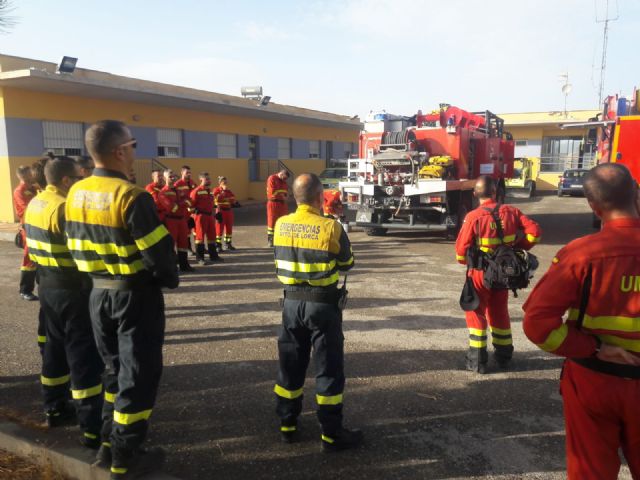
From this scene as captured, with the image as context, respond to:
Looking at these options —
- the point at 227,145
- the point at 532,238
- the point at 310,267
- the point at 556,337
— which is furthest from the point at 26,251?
the point at 227,145

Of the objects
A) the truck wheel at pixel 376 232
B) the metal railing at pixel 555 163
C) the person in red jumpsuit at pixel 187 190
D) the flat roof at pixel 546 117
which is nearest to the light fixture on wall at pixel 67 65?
the person in red jumpsuit at pixel 187 190

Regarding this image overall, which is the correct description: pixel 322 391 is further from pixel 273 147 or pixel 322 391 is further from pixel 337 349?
pixel 273 147

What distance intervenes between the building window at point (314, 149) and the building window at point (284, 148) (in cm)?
222

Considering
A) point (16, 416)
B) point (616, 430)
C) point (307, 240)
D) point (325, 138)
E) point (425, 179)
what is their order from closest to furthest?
1. point (616, 430)
2. point (307, 240)
3. point (16, 416)
4. point (425, 179)
5. point (325, 138)

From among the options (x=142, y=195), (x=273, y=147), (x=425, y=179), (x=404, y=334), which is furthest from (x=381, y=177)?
(x=273, y=147)

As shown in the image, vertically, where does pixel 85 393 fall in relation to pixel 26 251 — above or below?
below

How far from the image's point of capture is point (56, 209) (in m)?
3.59

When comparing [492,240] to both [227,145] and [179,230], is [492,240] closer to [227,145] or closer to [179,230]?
[179,230]

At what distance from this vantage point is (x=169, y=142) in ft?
63.4

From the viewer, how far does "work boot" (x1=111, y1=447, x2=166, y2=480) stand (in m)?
2.94

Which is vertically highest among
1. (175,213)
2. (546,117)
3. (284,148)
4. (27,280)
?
(546,117)

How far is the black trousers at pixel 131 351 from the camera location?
287 cm

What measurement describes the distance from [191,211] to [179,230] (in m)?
1.07

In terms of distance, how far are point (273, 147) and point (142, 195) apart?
22456mm
